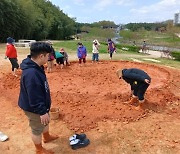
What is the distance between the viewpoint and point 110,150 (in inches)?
171

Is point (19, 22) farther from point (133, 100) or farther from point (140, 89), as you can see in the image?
point (140, 89)

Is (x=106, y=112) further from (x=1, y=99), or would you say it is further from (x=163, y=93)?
(x=1, y=99)

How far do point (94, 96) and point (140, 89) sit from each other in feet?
4.50

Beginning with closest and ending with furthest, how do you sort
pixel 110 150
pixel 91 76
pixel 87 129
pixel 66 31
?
pixel 110 150
pixel 87 129
pixel 91 76
pixel 66 31

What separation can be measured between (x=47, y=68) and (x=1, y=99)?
3488mm

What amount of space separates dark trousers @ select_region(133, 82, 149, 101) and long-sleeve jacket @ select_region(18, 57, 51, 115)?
109 inches

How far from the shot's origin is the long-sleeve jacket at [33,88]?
138 inches

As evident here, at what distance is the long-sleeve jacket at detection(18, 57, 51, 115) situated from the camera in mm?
3512

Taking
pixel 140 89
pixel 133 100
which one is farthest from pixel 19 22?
pixel 140 89

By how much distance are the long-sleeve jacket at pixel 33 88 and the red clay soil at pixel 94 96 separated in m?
1.28

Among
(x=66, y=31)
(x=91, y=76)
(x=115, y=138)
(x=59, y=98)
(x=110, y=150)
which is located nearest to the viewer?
(x=110, y=150)

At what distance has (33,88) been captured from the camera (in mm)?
3508

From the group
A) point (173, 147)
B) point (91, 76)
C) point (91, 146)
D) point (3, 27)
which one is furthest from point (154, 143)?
point (3, 27)

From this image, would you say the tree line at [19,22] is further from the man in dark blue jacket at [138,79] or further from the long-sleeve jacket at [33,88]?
the long-sleeve jacket at [33,88]
